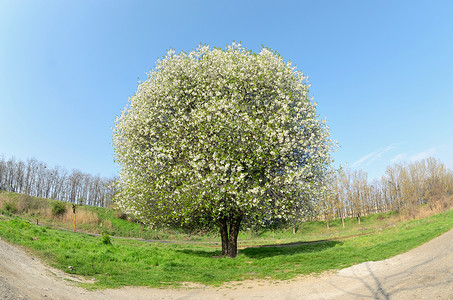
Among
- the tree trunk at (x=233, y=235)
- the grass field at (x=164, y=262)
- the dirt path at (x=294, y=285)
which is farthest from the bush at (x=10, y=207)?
the tree trunk at (x=233, y=235)

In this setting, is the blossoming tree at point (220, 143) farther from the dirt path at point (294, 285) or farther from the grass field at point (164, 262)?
the dirt path at point (294, 285)

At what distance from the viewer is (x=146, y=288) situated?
11.6 metres

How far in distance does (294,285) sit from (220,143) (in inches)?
340

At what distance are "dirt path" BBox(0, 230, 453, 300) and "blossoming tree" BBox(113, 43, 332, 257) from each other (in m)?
5.23

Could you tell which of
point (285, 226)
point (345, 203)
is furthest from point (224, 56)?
point (345, 203)

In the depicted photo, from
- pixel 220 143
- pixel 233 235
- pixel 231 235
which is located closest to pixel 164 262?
pixel 231 235

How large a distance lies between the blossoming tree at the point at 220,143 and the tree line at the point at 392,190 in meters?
50.6

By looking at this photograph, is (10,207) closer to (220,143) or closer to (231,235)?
(231,235)

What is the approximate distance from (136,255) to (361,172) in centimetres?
7026

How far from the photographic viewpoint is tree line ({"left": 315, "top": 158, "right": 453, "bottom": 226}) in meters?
69.1

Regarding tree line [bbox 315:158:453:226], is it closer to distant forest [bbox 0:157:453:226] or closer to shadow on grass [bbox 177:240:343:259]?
distant forest [bbox 0:157:453:226]

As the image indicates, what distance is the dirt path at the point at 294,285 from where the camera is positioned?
9125 mm

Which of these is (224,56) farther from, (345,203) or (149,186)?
(345,203)

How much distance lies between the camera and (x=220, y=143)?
16.9 m
